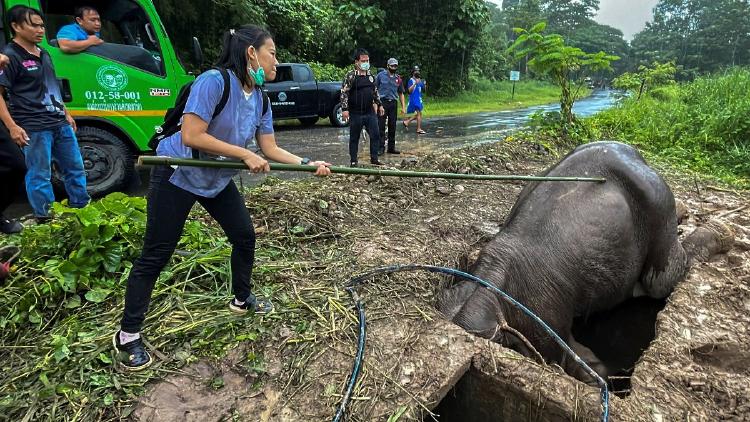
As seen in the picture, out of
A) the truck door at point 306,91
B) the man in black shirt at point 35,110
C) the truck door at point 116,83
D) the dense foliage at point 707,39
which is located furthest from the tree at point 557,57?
the dense foliage at point 707,39

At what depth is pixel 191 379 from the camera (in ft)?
8.00

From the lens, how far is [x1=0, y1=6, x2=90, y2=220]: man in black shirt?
376 cm

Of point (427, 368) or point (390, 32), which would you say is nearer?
point (427, 368)

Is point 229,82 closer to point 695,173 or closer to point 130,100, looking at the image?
point 130,100

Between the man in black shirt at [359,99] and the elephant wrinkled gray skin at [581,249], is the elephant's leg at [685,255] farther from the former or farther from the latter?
the man in black shirt at [359,99]

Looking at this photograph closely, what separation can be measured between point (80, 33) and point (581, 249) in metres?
5.46

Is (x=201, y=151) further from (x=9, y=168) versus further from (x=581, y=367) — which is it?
(x=581, y=367)

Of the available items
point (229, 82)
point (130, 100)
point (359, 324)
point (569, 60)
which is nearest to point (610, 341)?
point (359, 324)

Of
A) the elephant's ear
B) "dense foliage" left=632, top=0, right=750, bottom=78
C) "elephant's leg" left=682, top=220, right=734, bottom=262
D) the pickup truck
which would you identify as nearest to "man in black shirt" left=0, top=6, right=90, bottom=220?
the elephant's ear

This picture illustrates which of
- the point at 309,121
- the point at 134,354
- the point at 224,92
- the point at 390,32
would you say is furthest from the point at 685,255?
the point at 390,32

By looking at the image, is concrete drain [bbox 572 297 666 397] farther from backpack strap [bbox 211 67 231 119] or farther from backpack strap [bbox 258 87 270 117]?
backpack strap [bbox 211 67 231 119]

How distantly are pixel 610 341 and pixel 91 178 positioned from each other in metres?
5.84

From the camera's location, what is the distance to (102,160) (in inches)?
222

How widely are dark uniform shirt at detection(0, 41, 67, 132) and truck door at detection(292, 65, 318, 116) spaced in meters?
8.32
